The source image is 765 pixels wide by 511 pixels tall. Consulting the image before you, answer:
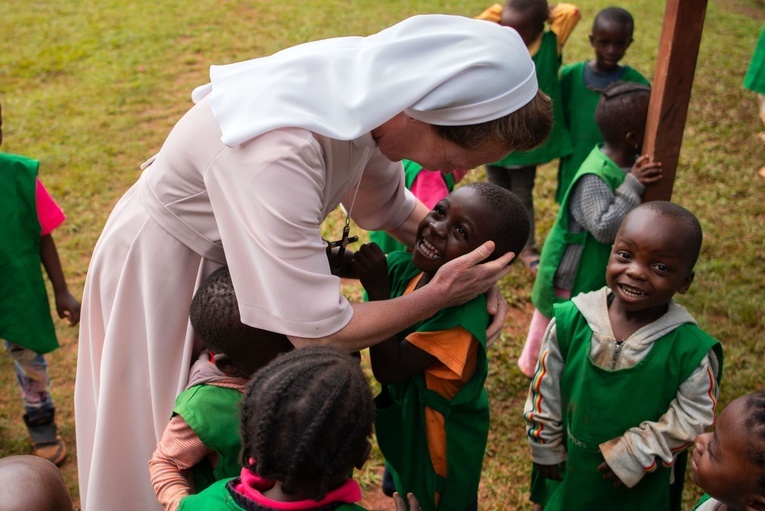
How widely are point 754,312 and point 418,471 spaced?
121 inches

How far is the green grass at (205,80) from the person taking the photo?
4.30 meters

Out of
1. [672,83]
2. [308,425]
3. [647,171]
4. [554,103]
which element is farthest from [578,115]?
[308,425]

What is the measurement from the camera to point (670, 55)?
313 centimetres

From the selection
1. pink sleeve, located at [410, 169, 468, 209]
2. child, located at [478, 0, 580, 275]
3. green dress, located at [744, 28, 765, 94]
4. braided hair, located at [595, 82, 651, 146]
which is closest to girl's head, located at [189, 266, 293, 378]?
pink sleeve, located at [410, 169, 468, 209]

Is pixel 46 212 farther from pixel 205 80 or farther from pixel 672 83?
pixel 205 80

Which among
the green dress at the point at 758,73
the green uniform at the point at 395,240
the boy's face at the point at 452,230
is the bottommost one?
the green dress at the point at 758,73

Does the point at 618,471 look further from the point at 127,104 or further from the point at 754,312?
the point at 127,104

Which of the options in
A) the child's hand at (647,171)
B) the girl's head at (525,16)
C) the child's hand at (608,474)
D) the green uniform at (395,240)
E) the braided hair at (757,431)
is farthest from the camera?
the girl's head at (525,16)

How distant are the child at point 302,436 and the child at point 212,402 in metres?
0.32

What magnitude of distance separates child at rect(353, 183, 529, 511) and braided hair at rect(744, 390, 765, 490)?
30.5 inches

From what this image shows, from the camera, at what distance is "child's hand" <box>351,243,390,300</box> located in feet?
8.03

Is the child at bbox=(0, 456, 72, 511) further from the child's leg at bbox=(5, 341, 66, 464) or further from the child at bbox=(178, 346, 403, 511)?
the child's leg at bbox=(5, 341, 66, 464)

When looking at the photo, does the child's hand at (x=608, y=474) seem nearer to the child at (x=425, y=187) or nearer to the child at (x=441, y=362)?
the child at (x=441, y=362)

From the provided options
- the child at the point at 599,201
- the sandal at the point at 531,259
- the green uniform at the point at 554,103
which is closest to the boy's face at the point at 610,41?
the green uniform at the point at 554,103
